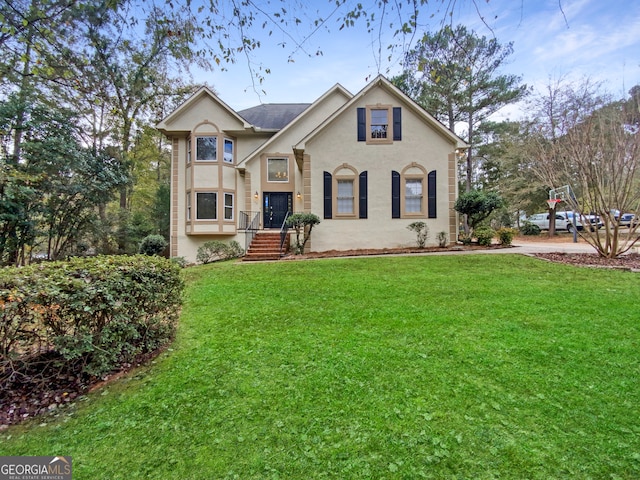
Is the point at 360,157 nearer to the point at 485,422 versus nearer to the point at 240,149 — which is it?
the point at 240,149

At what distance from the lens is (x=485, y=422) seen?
2.29m

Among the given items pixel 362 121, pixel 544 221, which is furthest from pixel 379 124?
pixel 544 221

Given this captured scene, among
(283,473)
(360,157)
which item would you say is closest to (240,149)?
(360,157)

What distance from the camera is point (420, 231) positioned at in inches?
490

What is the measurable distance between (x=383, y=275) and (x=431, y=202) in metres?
6.79

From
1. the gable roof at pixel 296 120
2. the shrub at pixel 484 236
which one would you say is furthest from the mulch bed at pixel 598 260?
the gable roof at pixel 296 120

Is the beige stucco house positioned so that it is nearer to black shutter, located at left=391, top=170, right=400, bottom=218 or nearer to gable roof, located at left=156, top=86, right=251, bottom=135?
black shutter, located at left=391, top=170, right=400, bottom=218

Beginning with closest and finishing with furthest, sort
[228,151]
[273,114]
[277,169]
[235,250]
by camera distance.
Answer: [235,250] → [277,169] → [228,151] → [273,114]

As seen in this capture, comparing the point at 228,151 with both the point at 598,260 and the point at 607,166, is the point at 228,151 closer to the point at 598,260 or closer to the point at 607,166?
the point at 607,166

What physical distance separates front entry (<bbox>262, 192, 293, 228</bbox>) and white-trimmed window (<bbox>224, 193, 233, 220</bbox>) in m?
1.70

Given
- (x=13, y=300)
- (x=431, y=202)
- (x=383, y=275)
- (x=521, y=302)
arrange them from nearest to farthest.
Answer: (x=13, y=300) < (x=521, y=302) < (x=383, y=275) < (x=431, y=202)

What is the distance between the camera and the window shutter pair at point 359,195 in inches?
496

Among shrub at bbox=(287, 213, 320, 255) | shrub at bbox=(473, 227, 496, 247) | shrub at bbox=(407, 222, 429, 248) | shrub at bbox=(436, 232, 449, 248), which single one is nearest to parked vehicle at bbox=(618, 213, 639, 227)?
shrub at bbox=(473, 227, 496, 247)

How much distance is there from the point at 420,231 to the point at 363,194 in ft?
9.51
